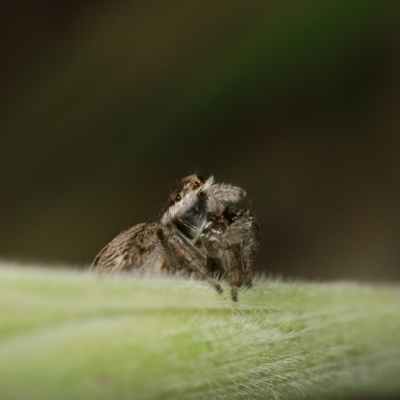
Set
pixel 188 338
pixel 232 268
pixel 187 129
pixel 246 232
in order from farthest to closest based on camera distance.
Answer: pixel 187 129
pixel 246 232
pixel 232 268
pixel 188 338

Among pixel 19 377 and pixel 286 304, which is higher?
pixel 286 304

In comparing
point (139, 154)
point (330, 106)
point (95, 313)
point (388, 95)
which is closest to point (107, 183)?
point (139, 154)

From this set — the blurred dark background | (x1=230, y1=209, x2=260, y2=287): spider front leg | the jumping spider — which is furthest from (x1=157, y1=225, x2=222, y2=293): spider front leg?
the blurred dark background

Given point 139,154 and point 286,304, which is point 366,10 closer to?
point 139,154

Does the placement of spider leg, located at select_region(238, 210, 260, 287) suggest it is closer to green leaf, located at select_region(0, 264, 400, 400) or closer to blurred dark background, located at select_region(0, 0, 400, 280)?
green leaf, located at select_region(0, 264, 400, 400)

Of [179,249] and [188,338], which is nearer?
[188,338]

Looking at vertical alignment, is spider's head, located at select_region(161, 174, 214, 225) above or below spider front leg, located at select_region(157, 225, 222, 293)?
Result: above

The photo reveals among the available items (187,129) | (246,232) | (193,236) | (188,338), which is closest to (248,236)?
(246,232)

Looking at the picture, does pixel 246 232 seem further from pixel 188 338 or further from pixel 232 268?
pixel 188 338
